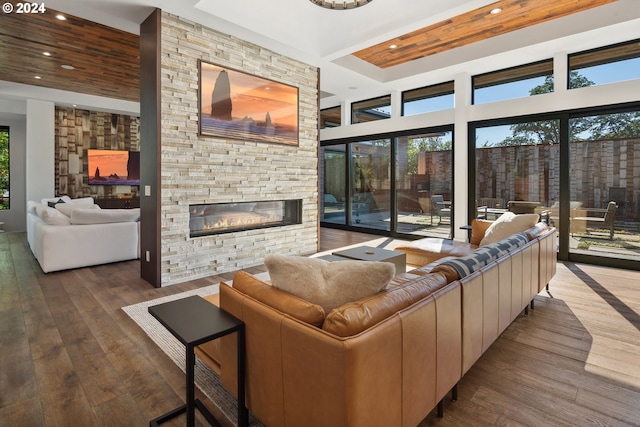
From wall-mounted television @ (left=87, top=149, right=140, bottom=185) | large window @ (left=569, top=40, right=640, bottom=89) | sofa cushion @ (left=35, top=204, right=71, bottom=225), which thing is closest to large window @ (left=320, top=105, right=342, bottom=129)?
large window @ (left=569, top=40, right=640, bottom=89)

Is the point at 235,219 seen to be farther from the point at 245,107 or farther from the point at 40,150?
the point at 40,150

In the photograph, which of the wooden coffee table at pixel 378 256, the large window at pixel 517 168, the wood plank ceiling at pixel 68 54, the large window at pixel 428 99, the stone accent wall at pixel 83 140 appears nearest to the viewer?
the wooden coffee table at pixel 378 256

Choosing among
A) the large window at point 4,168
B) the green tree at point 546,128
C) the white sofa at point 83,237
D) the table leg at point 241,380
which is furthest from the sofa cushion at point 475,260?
the large window at point 4,168

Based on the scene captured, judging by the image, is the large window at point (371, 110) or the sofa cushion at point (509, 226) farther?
the large window at point (371, 110)

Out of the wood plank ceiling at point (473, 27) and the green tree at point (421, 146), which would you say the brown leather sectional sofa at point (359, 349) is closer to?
the wood plank ceiling at point (473, 27)

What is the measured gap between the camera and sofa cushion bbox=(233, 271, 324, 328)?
4.22ft

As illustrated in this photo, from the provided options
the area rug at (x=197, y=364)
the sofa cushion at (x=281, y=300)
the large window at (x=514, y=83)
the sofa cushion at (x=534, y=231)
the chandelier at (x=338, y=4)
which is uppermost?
the large window at (x=514, y=83)

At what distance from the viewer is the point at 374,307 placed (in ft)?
4.26

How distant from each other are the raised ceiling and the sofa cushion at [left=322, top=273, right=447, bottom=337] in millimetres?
3463

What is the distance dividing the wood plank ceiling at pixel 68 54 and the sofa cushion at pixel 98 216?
7.67 ft

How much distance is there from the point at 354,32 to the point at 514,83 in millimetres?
2821

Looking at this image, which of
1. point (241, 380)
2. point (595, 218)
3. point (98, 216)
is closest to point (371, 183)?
point (595, 218)

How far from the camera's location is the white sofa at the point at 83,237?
4.35 m

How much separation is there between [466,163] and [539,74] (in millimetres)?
1652
